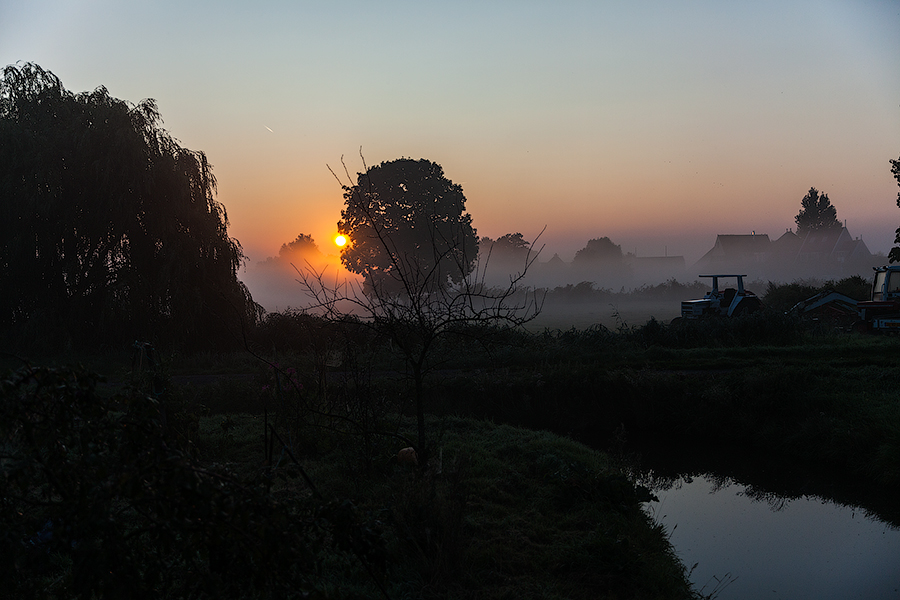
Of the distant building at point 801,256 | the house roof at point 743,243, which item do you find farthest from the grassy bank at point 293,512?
the house roof at point 743,243

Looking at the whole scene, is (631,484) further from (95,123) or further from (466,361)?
(95,123)

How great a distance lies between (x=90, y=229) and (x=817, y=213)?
75.0 metres

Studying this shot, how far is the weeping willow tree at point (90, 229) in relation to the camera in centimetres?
1609

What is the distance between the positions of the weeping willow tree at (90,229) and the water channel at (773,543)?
41.8ft

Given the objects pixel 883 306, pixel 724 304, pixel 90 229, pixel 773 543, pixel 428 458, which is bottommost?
pixel 773 543

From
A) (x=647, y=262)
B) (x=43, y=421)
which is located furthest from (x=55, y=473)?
(x=647, y=262)

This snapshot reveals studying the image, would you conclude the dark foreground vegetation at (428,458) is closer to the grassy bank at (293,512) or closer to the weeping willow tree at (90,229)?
the grassy bank at (293,512)

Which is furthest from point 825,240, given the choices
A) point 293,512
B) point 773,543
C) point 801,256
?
point 293,512

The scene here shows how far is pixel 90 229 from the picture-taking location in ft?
54.9

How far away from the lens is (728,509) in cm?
843

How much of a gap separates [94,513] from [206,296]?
56.8 feet

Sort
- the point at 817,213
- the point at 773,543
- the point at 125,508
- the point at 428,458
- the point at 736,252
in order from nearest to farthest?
the point at 125,508
the point at 428,458
the point at 773,543
the point at 817,213
the point at 736,252

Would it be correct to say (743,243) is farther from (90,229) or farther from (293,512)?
(293,512)

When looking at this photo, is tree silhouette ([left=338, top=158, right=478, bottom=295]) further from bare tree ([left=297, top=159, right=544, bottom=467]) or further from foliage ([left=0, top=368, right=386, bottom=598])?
foliage ([left=0, top=368, right=386, bottom=598])
